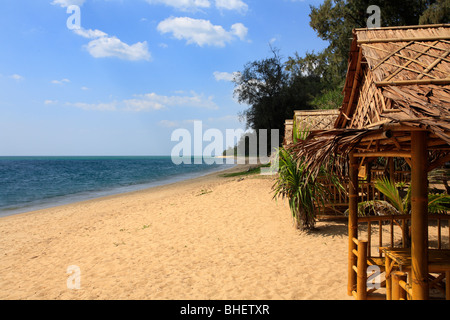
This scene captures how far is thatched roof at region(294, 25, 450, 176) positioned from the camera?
2588 mm

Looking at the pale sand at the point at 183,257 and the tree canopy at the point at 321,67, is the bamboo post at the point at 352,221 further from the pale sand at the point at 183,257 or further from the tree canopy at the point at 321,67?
the tree canopy at the point at 321,67

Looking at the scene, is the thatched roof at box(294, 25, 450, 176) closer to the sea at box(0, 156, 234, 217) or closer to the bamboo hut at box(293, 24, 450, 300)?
the bamboo hut at box(293, 24, 450, 300)

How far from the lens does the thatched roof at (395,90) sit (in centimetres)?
259

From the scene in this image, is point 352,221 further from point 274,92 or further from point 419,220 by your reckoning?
point 274,92

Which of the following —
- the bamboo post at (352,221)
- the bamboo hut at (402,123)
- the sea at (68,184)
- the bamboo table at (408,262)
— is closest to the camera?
the bamboo hut at (402,123)

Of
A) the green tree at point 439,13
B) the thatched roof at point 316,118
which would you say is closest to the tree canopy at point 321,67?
the green tree at point 439,13

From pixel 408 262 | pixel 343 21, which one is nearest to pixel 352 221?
pixel 408 262

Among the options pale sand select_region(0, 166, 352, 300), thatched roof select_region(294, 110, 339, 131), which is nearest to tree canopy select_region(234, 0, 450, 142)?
thatched roof select_region(294, 110, 339, 131)

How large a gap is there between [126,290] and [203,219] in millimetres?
4216

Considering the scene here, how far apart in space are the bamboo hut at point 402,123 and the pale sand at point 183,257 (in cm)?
119

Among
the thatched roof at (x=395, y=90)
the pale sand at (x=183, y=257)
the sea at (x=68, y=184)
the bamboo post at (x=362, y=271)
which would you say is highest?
the thatched roof at (x=395, y=90)

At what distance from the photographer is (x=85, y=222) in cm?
1016
